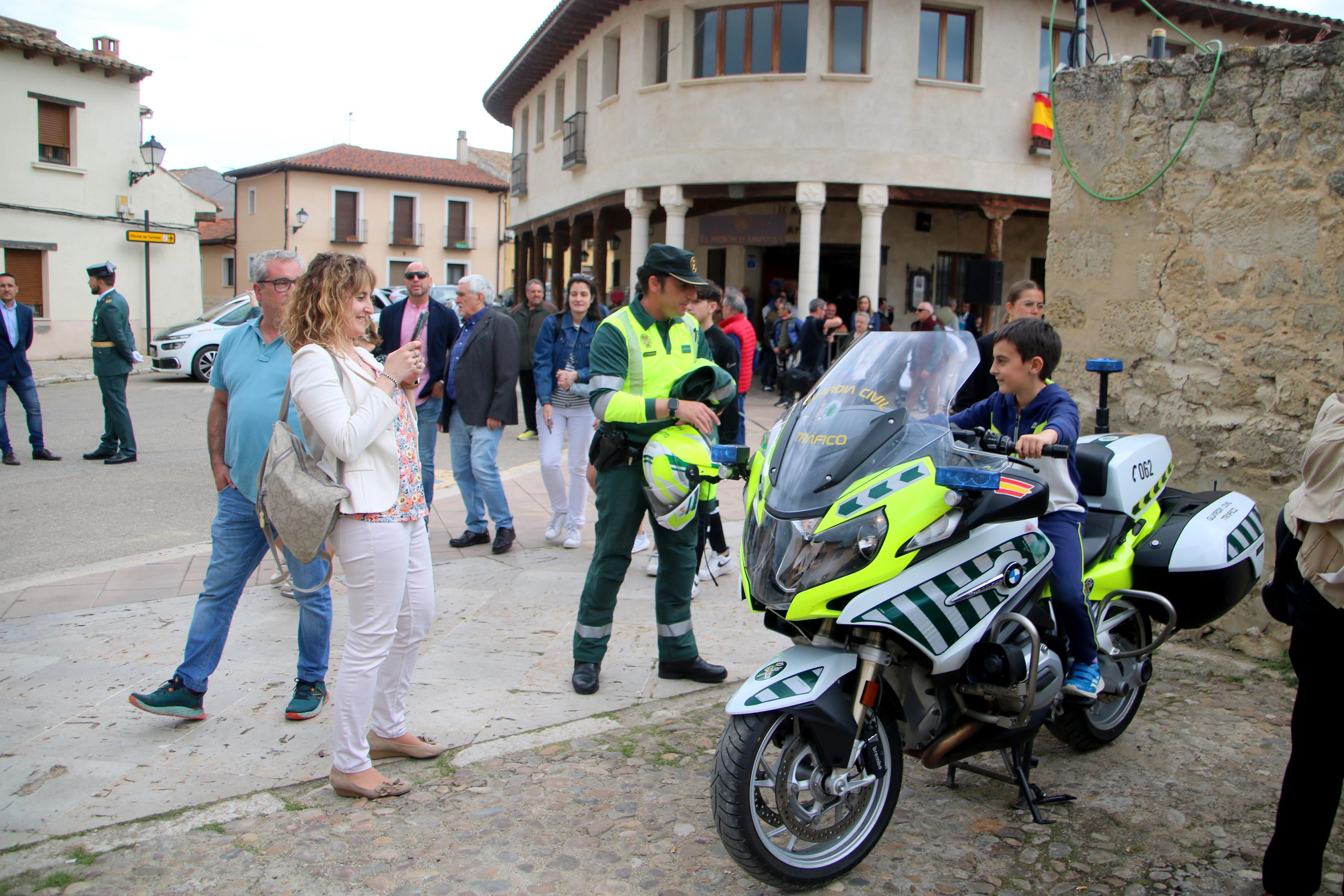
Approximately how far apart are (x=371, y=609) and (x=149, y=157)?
25918 millimetres

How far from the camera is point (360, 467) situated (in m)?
3.14

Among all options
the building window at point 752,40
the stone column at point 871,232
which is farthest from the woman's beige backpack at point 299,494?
the building window at point 752,40

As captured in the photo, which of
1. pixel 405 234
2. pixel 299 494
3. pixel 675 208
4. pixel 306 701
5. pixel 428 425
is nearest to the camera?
pixel 299 494

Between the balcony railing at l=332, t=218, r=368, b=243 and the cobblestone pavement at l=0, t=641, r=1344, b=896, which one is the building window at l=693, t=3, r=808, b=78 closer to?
the cobblestone pavement at l=0, t=641, r=1344, b=896

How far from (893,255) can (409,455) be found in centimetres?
2009

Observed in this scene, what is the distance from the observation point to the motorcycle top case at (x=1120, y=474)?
374 cm

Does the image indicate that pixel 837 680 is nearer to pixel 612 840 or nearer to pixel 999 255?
pixel 612 840

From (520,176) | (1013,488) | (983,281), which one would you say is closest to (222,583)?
(1013,488)

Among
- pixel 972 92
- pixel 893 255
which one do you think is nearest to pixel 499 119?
pixel 893 255

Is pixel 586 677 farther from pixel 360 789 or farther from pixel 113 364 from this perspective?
pixel 113 364

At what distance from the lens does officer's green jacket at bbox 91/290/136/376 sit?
9828 mm

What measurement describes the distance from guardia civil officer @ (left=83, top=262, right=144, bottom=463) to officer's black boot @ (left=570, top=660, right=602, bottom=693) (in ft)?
24.3

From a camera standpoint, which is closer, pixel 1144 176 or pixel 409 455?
pixel 409 455

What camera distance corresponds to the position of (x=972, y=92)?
59.1 feet
